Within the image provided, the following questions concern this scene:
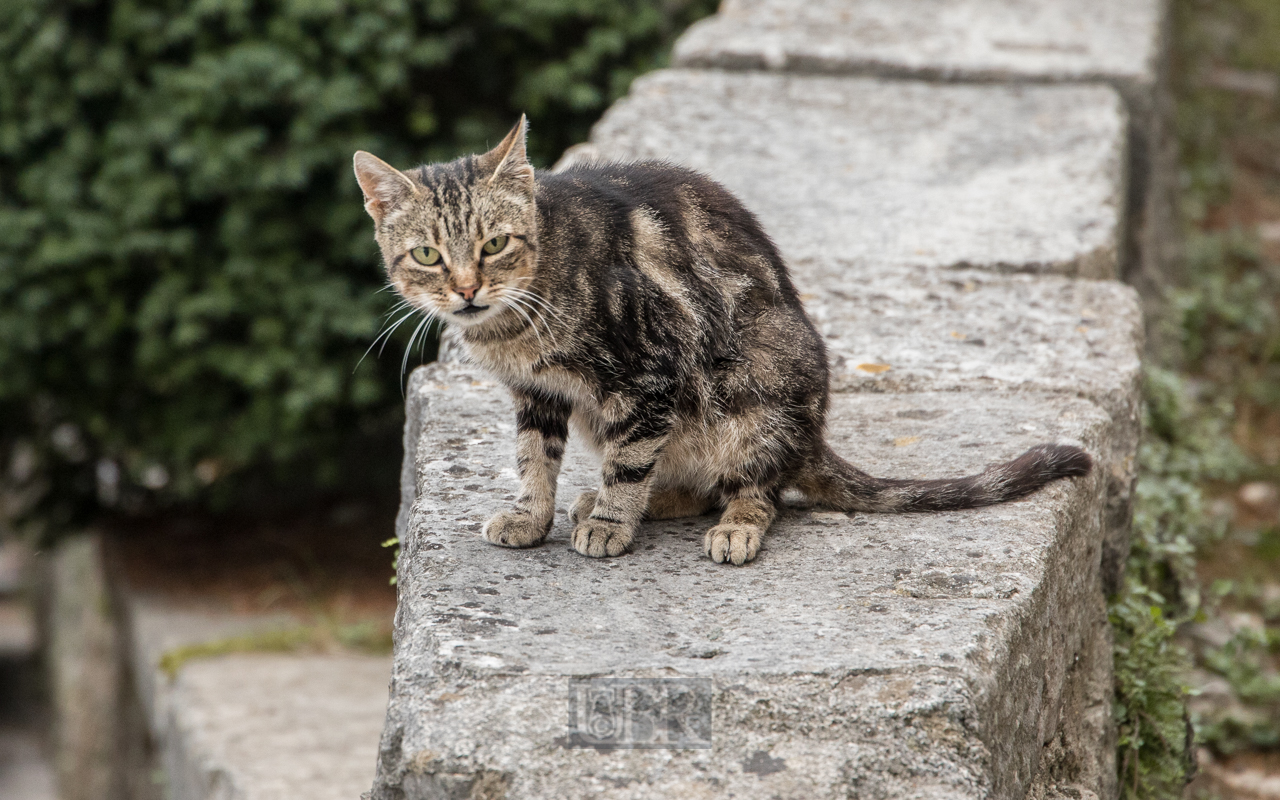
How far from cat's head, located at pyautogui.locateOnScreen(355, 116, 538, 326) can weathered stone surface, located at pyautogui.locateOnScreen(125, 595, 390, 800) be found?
5.63 ft

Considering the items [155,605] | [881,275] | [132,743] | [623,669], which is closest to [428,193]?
[623,669]

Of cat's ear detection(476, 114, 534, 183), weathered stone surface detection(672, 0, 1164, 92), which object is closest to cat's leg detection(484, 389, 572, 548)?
cat's ear detection(476, 114, 534, 183)

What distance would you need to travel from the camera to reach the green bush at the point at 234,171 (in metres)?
4.52

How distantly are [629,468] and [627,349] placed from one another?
22cm

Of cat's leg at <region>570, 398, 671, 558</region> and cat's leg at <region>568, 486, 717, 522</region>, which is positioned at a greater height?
cat's leg at <region>570, 398, 671, 558</region>

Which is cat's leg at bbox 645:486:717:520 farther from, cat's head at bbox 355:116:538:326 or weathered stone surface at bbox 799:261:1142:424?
weathered stone surface at bbox 799:261:1142:424

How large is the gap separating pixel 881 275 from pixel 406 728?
2.19 meters

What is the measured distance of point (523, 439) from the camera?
2.50m

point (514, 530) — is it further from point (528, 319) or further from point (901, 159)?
point (901, 159)

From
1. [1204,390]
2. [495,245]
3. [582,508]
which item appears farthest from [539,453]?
[1204,390]

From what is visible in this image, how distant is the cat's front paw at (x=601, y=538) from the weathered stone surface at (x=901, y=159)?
4.93 feet

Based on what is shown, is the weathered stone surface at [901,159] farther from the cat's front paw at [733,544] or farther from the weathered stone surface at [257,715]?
the weathered stone surface at [257,715]

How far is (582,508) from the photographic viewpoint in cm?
251

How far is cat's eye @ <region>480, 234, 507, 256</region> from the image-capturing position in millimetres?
2359
